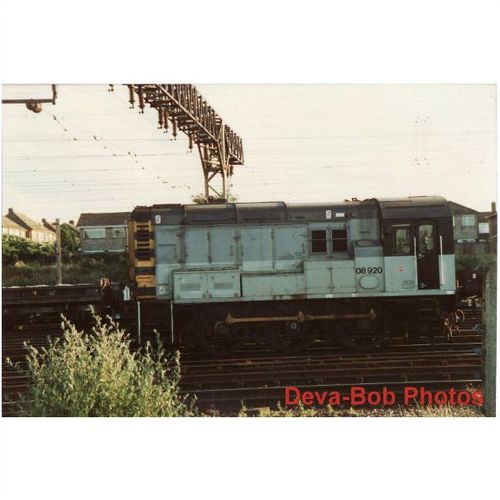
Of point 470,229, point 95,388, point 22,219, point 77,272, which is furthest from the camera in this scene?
point 77,272

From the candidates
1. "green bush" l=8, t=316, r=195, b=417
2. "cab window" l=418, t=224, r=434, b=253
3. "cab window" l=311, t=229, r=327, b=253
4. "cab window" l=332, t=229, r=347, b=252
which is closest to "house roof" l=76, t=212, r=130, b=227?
"green bush" l=8, t=316, r=195, b=417

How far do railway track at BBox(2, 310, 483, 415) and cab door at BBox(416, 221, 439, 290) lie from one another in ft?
3.66

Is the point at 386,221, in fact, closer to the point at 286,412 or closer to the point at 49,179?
the point at 286,412

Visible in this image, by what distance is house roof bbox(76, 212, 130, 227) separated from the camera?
8664 millimetres

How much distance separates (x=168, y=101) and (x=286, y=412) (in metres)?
4.93

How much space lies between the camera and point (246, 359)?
9305 millimetres

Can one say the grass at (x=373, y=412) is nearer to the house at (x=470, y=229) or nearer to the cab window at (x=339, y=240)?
the house at (x=470, y=229)

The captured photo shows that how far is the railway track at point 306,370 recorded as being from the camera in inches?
314

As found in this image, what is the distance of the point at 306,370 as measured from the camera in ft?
28.1

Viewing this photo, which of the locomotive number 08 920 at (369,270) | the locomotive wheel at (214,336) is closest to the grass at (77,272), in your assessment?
the locomotive wheel at (214,336)

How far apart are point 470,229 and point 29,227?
7263 millimetres

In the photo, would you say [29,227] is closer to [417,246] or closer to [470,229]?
[417,246]

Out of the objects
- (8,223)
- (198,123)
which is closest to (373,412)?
(198,123)

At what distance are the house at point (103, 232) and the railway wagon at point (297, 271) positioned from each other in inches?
11.6
